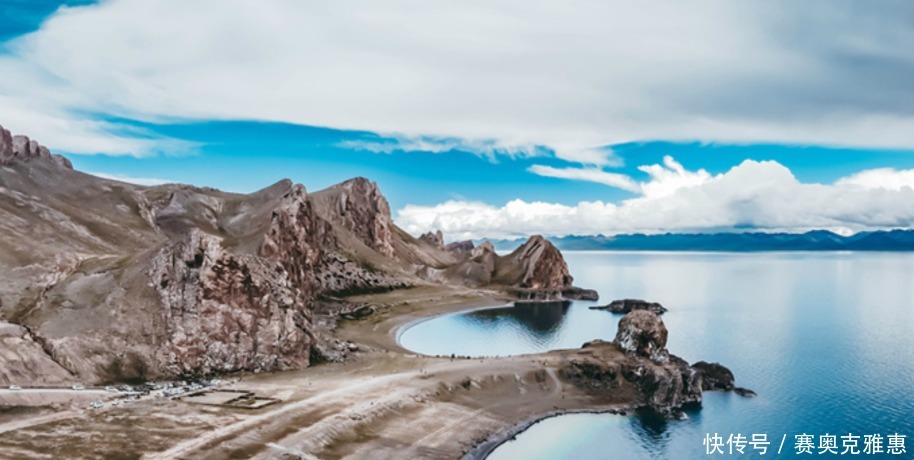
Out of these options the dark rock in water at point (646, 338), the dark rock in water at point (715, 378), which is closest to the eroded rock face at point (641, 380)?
the dark rock in water at point (646, 338)

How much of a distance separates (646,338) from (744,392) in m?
19.3

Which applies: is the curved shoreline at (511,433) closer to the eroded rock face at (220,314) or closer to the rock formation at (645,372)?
the rock formation at (645,372)

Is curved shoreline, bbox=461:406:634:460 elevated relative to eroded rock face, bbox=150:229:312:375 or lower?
lower

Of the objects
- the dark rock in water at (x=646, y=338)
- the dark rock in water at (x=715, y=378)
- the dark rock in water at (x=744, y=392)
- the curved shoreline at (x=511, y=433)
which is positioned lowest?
the curved shoreline at (x=511, y=433)

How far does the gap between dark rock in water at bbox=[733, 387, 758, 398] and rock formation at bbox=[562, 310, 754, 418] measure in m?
0.17

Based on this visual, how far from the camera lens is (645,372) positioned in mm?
110875

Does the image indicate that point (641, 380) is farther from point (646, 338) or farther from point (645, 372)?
point (646, 338)

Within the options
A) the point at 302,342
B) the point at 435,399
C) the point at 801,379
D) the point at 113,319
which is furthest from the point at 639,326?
the point at 113,319

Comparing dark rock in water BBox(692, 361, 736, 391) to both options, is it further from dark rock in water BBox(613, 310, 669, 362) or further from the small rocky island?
dark rock in water BBox(613, 310, 669, 362)

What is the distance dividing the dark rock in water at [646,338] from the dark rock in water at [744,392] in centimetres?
1340

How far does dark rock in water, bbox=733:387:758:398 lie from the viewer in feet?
360

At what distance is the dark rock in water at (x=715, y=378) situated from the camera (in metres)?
115

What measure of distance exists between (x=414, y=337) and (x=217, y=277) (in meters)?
80.9

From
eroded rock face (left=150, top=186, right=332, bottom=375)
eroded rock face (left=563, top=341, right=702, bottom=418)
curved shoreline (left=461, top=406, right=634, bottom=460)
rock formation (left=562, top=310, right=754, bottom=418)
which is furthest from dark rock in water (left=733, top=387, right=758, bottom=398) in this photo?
eroded rock face (left=150, top=186, right=332, bottom=375)
